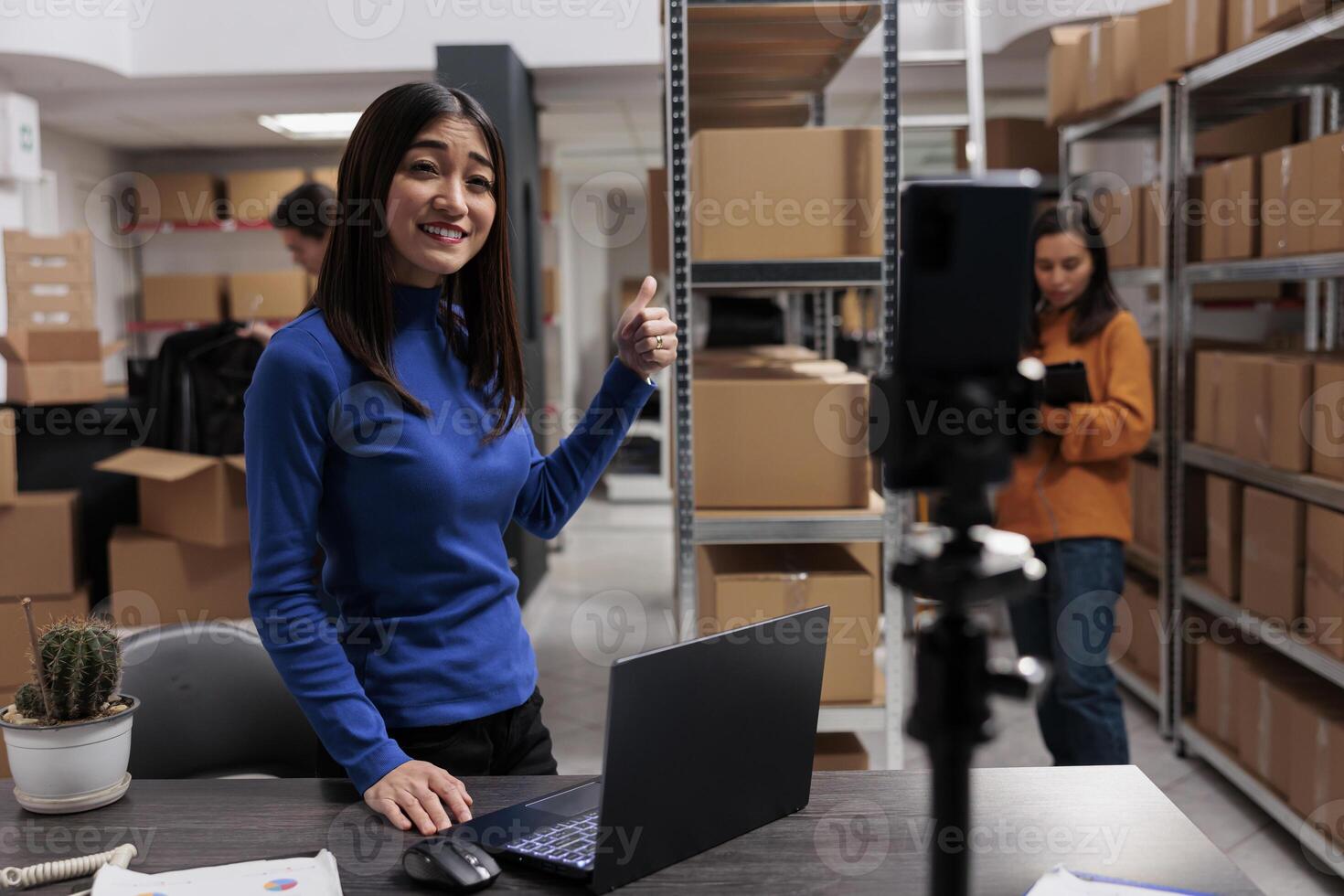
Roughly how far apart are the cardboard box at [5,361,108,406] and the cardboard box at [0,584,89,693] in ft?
1.96

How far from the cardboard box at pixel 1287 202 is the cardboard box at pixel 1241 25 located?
30 centimetres

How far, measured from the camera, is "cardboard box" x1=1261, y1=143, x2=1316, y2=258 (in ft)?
8.79

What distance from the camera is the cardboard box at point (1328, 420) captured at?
2514 mm

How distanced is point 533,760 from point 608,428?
449 mm

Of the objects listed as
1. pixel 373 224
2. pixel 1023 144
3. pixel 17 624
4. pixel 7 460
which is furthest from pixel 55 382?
pixel 1023 144

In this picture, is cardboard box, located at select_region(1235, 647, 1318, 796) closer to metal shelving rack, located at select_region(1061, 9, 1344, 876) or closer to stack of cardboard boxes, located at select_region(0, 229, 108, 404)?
metal shelving rack, located at select_region(1061, 9, 1344, 876)

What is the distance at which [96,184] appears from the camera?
7.81 m

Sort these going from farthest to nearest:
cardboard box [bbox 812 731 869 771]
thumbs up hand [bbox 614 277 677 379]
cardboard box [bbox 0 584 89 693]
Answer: cardboard box [bbox 0 584 89 693], cardboard box [bbox 812 731 869 771], thumbs up hand [bbox 614 277 677 379]

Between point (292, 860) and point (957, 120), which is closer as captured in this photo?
point (292, 860)

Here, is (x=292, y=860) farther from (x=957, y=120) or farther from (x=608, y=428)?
(x=957, y=120)

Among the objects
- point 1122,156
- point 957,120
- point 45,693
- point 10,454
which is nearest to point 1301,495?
point 957,120

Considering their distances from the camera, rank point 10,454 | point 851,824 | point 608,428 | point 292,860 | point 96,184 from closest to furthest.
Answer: point 292,860 → point 851,824 → point 608,428 → point 10,454 → point 96,184

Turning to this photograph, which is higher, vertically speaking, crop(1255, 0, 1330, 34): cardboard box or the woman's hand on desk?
crop(1255, 0, 1330, 34): cardboard box

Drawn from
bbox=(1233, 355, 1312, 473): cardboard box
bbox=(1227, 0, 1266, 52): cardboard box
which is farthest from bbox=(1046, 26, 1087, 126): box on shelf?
bbox=(1233, 355, 1312, 473): cardboard box
